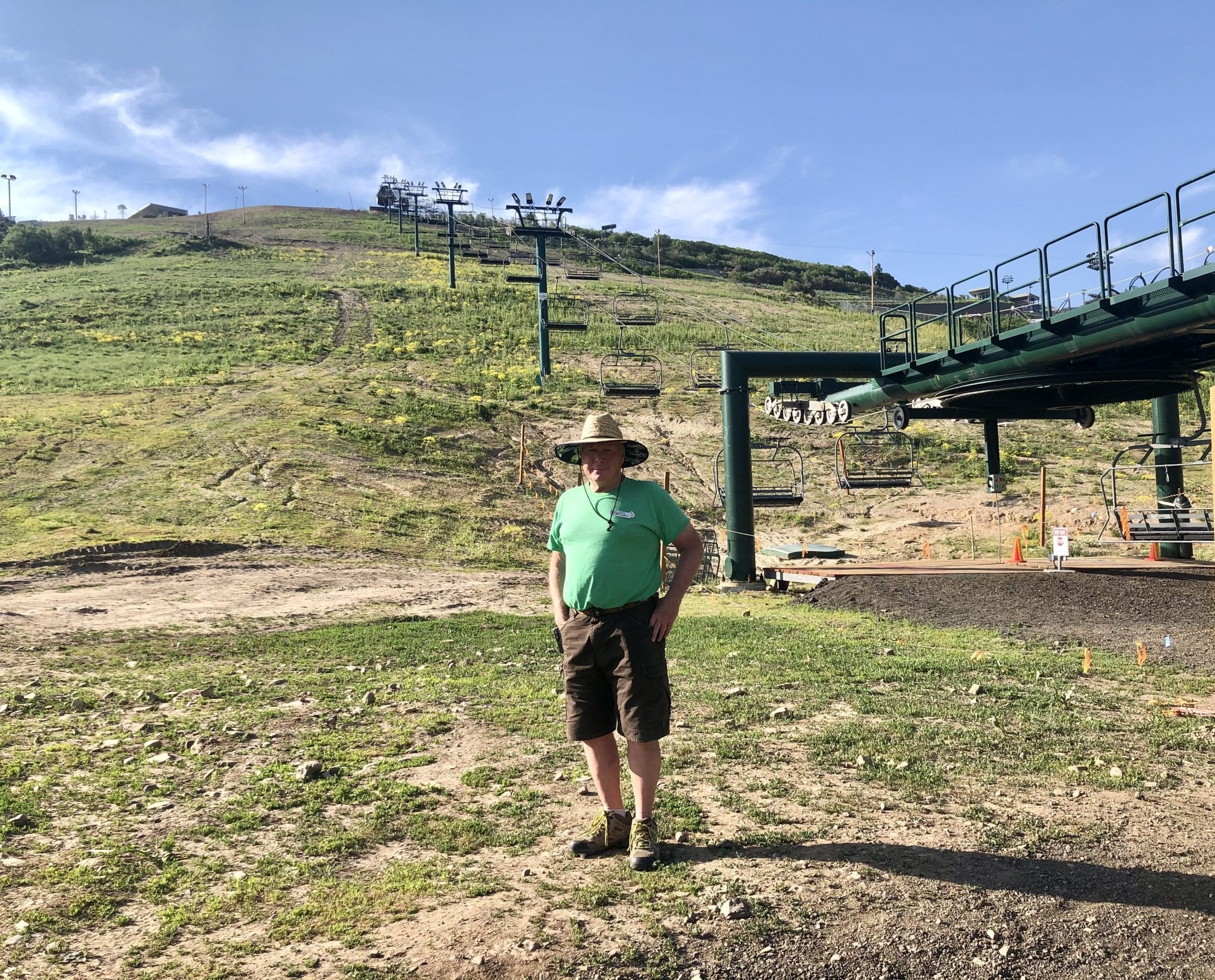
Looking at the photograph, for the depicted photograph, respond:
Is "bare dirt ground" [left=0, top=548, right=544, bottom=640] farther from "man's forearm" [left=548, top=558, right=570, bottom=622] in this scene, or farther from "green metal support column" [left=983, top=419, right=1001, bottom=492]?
"man's forearm" [left=548, top=558, right=570, bottom=622]

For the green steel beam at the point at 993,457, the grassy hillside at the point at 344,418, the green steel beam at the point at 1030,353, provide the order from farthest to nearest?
the grassy hillside at the point at 344,418
the green steel beam at the point at 993,457
the green steel beam at the point at 1030,353

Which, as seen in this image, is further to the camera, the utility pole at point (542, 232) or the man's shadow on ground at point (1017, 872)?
the utility pole at point (542, 232)

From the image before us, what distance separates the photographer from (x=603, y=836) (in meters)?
4.84

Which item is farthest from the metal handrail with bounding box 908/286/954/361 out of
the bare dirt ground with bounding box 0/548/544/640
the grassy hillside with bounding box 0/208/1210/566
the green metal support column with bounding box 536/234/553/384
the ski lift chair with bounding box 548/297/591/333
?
the ski lift chair with bounding box 548/297/591/333

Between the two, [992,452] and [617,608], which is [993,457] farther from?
[617,608]

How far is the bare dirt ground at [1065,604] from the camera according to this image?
1188 cm

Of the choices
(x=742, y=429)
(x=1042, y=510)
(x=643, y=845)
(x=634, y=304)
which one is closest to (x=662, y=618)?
(x=643, y=845)

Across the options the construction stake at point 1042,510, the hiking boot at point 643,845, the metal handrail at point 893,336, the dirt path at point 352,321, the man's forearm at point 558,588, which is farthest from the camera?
the dirt path at point 352,321

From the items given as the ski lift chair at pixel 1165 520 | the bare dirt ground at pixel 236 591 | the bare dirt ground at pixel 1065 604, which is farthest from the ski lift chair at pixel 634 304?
the bare dirt ground at pixel 1065 604

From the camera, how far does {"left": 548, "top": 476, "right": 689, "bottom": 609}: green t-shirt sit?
471 centimetres

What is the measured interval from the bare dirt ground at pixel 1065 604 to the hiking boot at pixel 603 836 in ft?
26.4

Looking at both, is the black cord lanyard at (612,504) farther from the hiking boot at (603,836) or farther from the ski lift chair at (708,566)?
the ski lift chair at (708,566)

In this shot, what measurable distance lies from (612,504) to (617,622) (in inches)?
23.5

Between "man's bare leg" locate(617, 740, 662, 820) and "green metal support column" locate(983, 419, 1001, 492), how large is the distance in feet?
48.3
